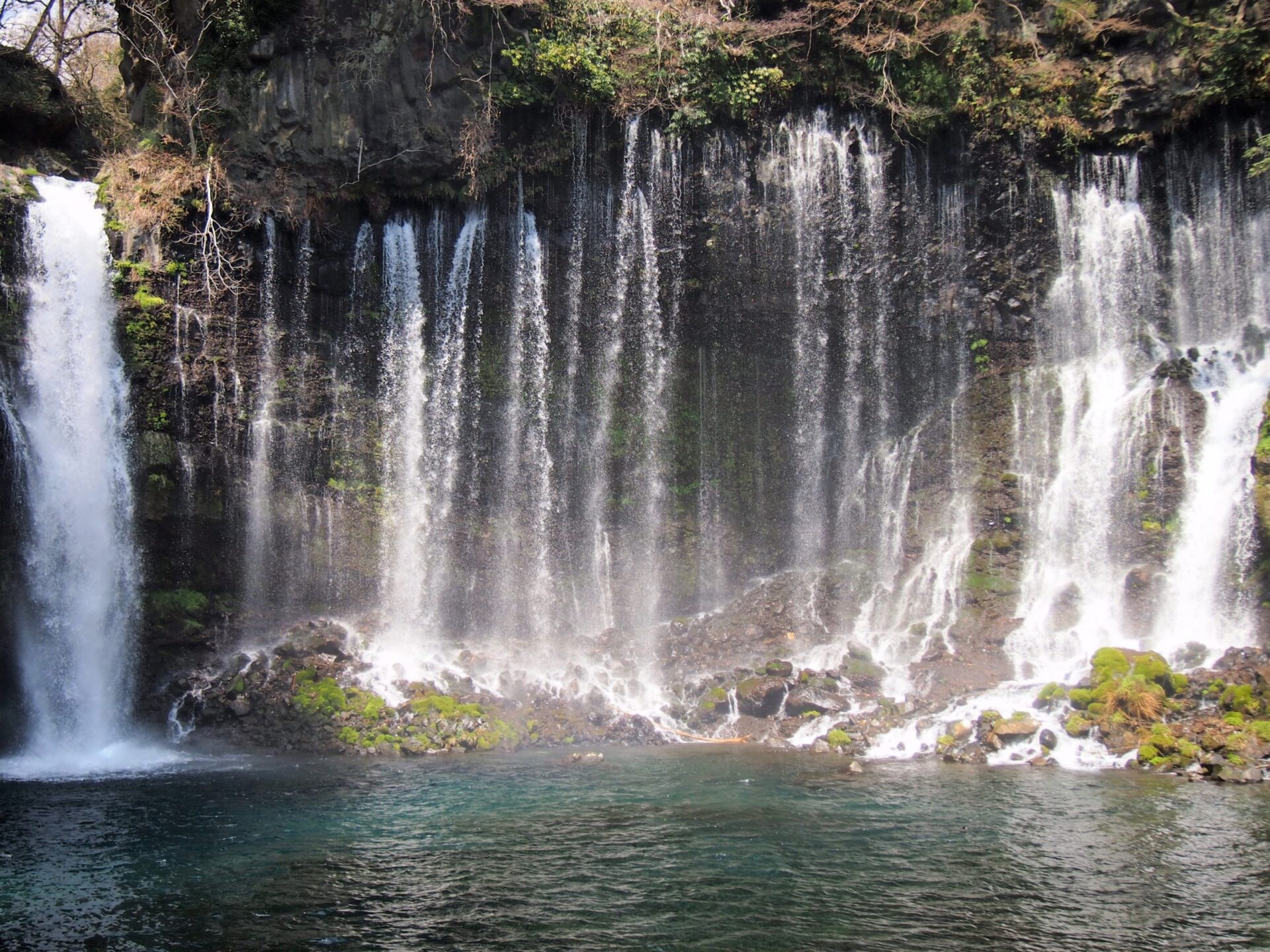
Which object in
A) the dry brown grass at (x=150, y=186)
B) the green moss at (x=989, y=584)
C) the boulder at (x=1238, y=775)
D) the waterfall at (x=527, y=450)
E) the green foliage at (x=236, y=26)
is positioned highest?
the green foliage at (x=236, y=26)

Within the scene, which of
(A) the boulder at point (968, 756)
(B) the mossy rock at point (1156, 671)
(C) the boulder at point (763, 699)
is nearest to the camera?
(A) the boulder at point (968, 756)

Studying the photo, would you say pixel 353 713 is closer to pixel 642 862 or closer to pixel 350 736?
pixel 350 736

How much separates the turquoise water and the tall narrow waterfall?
11.3 ft

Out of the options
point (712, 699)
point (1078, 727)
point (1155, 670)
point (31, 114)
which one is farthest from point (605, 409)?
point (31, 114)

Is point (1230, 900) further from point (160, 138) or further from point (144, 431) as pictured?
point (160, 138)

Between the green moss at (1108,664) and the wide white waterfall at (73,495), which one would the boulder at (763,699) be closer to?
the green moss at (1108,664)

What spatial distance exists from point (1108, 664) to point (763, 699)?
563 centimetres

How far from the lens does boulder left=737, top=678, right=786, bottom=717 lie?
16.7 meters

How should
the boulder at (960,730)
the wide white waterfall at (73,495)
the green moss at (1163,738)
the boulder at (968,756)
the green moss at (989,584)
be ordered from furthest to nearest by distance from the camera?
the green moss at (989,584), the wide white waterfall at (73,495), the boulder at (960,730), the boulder at (968,756), the green moss at (1163,738)

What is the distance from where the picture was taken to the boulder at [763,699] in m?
16.7

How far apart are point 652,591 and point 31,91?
658 inches

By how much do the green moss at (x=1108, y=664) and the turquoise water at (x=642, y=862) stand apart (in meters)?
2.92

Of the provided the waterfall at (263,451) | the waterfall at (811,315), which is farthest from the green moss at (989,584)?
the waterfall at (263,451)

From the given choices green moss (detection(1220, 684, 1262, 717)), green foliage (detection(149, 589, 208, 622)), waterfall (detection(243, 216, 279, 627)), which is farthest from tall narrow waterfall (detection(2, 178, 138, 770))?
green moss (detection(1220, 684, 1262, 717))
